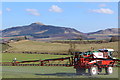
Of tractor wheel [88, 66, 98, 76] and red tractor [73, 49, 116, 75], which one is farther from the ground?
red tractor [73, 49, 116, 75]

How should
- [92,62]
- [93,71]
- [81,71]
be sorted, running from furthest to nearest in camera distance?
1. [81,71]
2. [92,62]
3. [93,71]

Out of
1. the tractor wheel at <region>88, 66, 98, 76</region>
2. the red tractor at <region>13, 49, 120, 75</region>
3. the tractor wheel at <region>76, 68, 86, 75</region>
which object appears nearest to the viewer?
the tractor wheel at <region>88, 66, 98, 76</region>

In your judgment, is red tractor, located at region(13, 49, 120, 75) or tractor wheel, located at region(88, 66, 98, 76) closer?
tractor wheel, located at region(88, 66, 98, 76)

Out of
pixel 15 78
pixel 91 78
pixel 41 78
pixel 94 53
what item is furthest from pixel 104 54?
pixel 15 78

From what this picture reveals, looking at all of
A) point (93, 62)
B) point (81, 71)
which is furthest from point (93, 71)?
point (81, 71)

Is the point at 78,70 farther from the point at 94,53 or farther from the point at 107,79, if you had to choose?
the point at 107,79

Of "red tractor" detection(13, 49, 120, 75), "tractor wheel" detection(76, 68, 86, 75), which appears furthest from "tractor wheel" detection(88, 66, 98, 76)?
"tractor wheel" detection(76, 68, 86, 75)

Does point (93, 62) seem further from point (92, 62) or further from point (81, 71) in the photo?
point (81, 71)

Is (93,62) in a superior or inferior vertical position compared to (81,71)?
superior

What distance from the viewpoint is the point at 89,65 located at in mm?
25875

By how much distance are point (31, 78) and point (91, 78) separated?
188 inches

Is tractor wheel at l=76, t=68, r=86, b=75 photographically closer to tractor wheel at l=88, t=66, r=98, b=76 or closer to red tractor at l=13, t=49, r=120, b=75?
red tractor at l=13, t=49, r=120, b=75

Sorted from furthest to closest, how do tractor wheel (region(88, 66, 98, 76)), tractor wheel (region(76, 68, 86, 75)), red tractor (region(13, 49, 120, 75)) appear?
tractor wheel (region(76, 68, 86, 75)) < red tractor (region(13, 49, 120, 75)) < tractor wheel (region(88, 66, 98, 76))

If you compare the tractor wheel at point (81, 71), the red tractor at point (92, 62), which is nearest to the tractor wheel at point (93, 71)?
the red tractor at point (92, 62)
